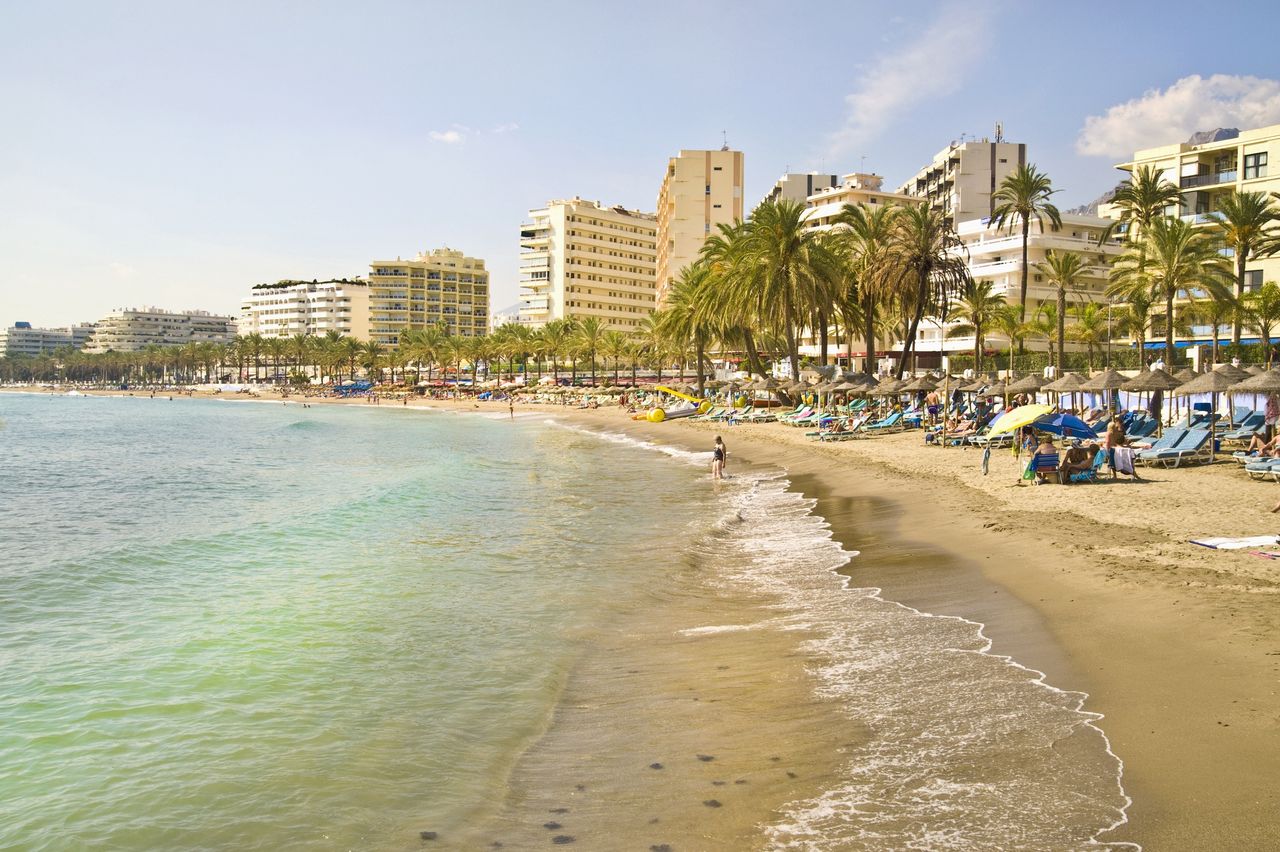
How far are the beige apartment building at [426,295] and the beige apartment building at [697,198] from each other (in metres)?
64.9

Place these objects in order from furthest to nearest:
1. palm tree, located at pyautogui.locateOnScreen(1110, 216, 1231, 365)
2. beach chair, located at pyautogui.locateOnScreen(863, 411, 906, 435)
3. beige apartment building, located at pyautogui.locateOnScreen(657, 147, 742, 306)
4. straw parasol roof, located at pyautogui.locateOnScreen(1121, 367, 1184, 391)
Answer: beige apartment building, located at pyautogui.locateOnScreen(657, 147, 742, 306), beach chair, located at pyautogui.locateOnScreen(863, 411, 906, 435), palm tree, located at pyautogui.locateOnScreen(1110, 216, 1231, 365), straw parasol roof, located at pyautogui.locateOnScreen(1121, 367, 1184, 391)

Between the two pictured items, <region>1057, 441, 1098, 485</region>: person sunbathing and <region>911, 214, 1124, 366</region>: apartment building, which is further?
<region>911, 214, 1124, 366</region>: apartment building

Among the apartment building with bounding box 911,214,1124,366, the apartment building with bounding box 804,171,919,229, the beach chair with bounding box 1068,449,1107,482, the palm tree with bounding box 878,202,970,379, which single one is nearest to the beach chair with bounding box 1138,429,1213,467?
the beach chair with bounding box 1068,449,1107,482

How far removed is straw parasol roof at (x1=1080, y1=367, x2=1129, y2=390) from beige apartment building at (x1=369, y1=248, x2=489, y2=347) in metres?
138

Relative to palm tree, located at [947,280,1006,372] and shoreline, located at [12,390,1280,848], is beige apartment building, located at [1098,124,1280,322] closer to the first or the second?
palm tree, located at [947,280,1006,372]

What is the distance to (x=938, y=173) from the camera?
285ft

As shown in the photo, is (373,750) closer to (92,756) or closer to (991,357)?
(92,756)

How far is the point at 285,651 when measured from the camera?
962cm

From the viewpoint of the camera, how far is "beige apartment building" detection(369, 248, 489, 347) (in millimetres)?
158750

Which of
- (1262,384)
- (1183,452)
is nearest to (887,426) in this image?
(1262,384)

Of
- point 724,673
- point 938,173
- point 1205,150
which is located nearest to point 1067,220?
point 1205,150

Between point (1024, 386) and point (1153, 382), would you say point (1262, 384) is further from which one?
point (1024, 386)

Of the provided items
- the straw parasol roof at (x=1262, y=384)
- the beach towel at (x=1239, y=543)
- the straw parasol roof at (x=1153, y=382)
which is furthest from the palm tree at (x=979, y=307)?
the beach towel at (x=1239, y=543)

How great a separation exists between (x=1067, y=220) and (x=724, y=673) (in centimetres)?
6565
